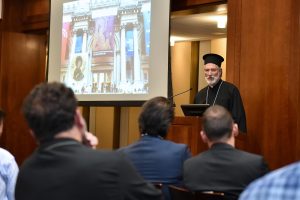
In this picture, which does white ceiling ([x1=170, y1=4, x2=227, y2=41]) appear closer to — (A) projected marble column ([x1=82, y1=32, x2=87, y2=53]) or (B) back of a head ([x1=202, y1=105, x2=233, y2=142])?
(A) projected marble column ([x1=82, y1=32, x2=87, y2=53])

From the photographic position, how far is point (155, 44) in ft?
17.2

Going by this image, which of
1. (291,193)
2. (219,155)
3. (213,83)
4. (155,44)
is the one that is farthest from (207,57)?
(291,193)

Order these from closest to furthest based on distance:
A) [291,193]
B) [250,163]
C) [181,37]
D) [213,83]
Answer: [291,193], [250,163], [213,83], [181,37]

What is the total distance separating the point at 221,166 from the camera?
2.41m

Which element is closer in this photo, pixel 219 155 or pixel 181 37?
pixel 219 155

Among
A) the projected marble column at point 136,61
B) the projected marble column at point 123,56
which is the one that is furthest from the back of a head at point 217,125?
the projected marble column at point 123,56

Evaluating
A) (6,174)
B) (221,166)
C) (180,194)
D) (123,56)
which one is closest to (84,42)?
(123,56)

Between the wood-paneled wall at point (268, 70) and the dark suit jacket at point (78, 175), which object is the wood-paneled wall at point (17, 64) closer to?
the wood-paneled wall at point (268, 70)

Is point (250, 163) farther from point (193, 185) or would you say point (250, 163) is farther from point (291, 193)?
point (291, 193)

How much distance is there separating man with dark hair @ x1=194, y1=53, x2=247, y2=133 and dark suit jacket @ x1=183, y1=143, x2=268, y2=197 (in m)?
2.01

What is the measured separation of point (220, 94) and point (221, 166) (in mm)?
2414

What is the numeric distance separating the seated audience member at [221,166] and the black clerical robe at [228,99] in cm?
189

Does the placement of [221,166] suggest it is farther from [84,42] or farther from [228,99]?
[84,42]

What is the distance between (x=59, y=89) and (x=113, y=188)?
0.35 metres
